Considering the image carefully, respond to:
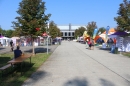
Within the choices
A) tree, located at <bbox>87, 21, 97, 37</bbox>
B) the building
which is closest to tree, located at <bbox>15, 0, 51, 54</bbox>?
tree, located at <bbox>87, 21, 97, 37</bbox>

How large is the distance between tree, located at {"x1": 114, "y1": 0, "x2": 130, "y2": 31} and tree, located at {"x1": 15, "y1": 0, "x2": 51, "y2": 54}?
377 inches

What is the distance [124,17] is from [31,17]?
12228 mm

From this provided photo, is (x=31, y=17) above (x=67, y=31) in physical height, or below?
below

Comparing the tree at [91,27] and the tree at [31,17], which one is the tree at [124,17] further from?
the tree at [91,27]

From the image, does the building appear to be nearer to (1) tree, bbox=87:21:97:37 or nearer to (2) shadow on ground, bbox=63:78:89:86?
(1) tree, bbox=87:21:97:37

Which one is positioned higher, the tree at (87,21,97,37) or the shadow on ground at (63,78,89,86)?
the tree at (87,21,97,37)

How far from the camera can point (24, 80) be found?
333 inches

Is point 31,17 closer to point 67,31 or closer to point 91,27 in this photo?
point 91,27

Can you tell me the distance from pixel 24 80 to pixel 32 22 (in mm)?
12237

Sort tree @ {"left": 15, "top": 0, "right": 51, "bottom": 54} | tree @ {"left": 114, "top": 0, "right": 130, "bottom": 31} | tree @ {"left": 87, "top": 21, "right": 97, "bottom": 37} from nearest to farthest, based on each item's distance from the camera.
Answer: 1. tree @ {"left": 15, "top": 0, "right": 51, "bottom": 54}
2. tree @ {"left": 114, "top": 0, "right": 130, "bottom": 31}
3. tree @ {"left": 87, "top": 21, "right": 97, "bottom": 37}

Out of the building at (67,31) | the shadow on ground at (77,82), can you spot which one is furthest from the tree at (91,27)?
the building at (67,31)

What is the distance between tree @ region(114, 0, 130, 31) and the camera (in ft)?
84.1

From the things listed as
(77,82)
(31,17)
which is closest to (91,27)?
(31,17)

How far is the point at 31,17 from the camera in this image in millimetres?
20719
